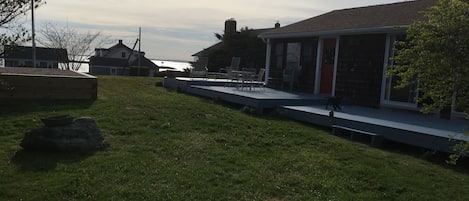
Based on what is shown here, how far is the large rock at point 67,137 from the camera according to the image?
5641 millimetres

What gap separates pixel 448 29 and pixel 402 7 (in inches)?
399

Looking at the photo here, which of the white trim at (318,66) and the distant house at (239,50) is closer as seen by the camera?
the white trim at (318,66)

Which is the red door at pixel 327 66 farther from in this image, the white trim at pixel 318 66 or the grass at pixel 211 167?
the grass at pixel 211 167

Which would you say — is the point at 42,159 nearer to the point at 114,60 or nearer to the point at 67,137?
the point at 67,137

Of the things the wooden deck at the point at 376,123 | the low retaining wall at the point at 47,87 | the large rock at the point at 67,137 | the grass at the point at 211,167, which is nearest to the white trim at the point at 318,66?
the wooden deck at the point at 376,123

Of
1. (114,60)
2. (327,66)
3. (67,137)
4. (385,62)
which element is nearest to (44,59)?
(114,60)

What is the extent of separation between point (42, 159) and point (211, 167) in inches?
84.7

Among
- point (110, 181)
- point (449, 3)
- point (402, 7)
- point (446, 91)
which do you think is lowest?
point (110, 181)

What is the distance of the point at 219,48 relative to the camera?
2812 cm

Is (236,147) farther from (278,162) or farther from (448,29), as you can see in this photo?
(448,29)

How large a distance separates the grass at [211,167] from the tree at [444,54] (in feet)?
5.28

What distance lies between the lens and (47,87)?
365 inches

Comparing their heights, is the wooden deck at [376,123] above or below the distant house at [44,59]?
below

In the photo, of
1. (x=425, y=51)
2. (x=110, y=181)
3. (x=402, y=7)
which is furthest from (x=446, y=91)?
(x=402, y=7)
